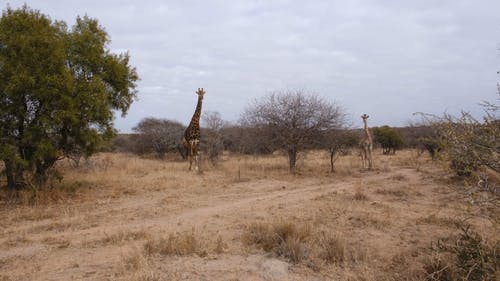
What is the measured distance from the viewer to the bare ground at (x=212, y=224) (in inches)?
214

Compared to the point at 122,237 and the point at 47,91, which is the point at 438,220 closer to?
the point at 122,237

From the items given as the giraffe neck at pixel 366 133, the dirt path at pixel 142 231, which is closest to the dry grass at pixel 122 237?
the dirt path at pixel 142 231

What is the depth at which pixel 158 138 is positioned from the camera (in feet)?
85.8

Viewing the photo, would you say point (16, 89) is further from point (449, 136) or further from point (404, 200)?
point (404, 200)

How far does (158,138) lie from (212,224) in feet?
62.3

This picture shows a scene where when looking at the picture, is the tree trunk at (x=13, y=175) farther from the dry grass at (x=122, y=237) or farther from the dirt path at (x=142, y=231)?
the dry grass at (x=122, y=237)

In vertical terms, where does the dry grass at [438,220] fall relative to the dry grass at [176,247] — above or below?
below

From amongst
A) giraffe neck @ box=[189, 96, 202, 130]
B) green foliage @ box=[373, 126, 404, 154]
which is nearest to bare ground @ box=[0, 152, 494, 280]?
giraffe neck @ box=[189, 96, 202, 130]

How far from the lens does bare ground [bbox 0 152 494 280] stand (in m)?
5.44

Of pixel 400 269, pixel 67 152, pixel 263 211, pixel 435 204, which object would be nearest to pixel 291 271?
pixel 400 269

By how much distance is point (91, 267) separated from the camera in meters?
5.46

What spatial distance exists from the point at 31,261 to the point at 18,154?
5.12m

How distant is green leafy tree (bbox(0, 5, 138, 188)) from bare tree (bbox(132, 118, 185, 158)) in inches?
559

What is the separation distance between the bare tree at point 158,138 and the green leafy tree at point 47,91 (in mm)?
14203
